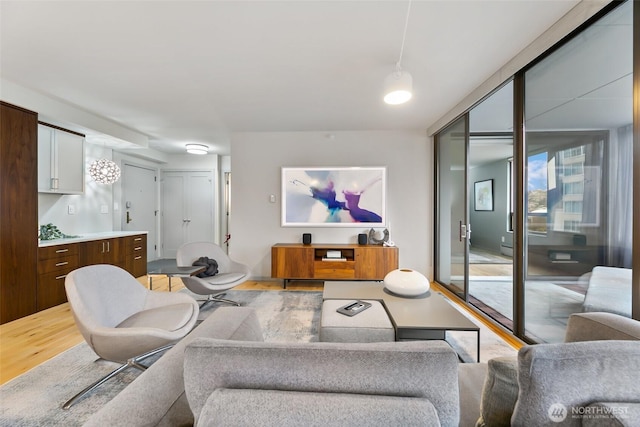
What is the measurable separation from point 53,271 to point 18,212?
0.78 meters

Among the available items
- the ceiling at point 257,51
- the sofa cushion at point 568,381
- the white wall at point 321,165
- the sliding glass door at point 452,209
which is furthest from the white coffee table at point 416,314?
the ceiling at point 257,51

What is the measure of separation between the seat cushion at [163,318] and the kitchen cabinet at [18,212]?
199 centimetres

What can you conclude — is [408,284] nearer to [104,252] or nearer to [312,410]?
[312,410]

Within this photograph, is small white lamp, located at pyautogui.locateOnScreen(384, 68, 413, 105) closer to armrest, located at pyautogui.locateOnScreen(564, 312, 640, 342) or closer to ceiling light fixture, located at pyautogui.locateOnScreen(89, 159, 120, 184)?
armrest, located at pyautogui.locateOnScreen(564, 312, 640, 342)

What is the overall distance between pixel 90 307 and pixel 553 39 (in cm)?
369

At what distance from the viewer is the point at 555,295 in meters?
2.08

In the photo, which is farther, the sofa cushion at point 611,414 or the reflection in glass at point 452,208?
the reflection in glass at point 452,208

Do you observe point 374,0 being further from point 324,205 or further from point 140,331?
point 324,205

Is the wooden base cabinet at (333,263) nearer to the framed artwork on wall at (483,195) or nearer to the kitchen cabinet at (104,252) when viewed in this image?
the kitchen cabinet at (104,252)

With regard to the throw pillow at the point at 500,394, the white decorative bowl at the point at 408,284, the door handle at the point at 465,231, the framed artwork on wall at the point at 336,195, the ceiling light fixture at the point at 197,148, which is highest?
the ceiling light fixture at the point at 197,148

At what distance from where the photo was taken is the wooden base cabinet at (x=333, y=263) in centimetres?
390

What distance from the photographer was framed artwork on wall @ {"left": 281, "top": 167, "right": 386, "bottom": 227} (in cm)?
430

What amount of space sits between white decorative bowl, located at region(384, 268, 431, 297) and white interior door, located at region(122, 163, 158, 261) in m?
5.40

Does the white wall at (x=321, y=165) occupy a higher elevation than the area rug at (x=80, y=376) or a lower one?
higher
